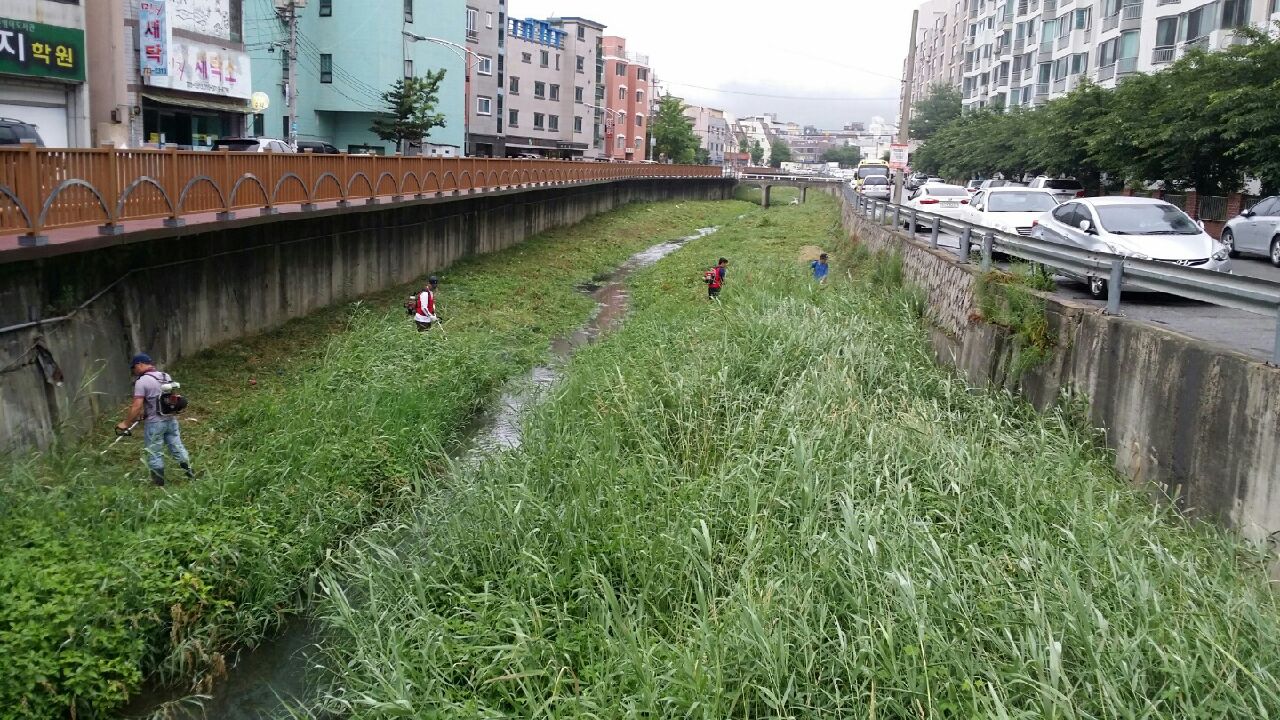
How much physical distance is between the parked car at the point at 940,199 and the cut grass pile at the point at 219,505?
50.7 ft

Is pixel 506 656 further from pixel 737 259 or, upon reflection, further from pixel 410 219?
pixel 737 259

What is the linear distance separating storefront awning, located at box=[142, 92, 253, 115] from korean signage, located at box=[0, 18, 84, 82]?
5.22m

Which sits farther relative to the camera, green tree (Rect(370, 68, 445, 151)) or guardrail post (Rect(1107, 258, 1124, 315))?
green tree (Rect(370, 68, 445, 151))

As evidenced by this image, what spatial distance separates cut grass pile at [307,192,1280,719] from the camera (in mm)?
5137

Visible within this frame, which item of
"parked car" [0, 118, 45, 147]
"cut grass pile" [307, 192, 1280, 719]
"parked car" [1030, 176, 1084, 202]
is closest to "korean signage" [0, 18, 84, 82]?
"parked car" [0, 118, 45, 147]

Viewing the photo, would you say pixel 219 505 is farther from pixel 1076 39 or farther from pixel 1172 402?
pixel 1076 39

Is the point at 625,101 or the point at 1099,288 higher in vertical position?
the point at 625,101

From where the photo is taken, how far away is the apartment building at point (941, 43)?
90.7 meters

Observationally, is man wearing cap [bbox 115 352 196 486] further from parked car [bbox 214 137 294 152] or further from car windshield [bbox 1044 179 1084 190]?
car windshield [bbox 1044 179 1084 190]

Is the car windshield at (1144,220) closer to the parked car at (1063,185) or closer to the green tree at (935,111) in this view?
the parked car at (1063,185)

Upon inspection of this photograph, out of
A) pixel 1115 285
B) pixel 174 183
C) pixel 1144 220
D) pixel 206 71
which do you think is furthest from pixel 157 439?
pixel 206 71

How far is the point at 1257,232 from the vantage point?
61.3 feet

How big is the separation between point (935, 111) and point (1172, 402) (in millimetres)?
74934

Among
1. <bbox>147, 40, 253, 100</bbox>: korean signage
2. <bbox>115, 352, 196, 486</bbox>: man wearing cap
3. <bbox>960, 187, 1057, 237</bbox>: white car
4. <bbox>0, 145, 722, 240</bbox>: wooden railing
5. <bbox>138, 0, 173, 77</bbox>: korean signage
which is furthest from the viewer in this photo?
<bbox>147, 40, 253, 100</bbox>: korean signage
